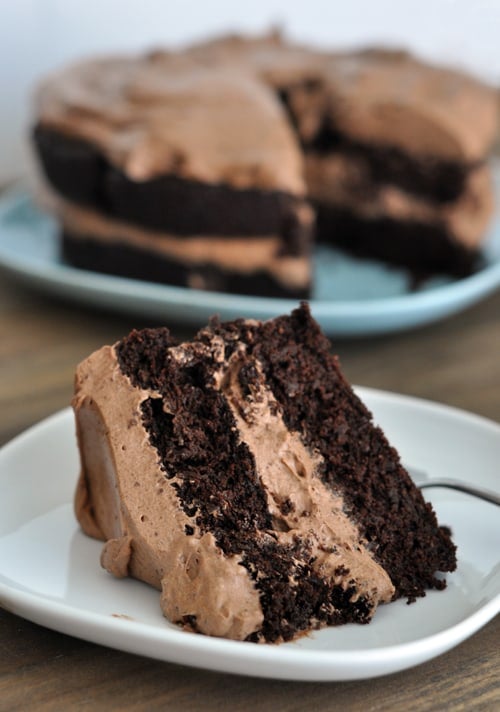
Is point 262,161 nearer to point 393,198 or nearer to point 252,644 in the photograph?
point 393,198

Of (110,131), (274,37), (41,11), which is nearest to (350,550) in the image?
(110,131)

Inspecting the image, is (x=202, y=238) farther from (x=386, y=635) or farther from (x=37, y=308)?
(x=386, y=635)

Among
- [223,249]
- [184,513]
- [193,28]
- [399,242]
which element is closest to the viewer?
[184,513]

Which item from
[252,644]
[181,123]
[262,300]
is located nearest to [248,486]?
[252,644]

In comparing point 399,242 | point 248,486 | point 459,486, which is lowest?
point 399,242

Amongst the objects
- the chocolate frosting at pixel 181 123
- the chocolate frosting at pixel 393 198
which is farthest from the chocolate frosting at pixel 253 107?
the chocolate frosting at pixel 393 198

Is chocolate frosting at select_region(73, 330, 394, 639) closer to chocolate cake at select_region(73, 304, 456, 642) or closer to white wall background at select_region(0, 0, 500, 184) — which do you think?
chocolate cake at select_region(73, 304, 456, 642)
